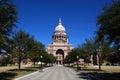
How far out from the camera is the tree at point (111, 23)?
26.7 metres

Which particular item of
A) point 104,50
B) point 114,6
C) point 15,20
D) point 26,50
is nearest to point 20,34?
point 26,50

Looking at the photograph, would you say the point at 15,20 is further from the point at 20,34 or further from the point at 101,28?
the point at 20,34

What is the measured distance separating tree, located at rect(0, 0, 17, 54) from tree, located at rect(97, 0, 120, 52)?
10.00 m

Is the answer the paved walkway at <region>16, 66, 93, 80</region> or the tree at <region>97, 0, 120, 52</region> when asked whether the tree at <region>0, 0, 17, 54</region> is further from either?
the tree at <region>97, 0, 120, 52</region>

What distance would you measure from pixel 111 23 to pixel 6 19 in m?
10.9

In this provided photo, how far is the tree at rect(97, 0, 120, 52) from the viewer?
26708 mm

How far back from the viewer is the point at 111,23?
27078 mm

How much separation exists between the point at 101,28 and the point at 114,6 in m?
3.64

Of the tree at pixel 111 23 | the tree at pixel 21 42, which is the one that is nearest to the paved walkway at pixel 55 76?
the tree at pixel 111 23

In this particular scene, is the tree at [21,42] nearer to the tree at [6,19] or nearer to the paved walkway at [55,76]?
the paved walkway at [55,76]

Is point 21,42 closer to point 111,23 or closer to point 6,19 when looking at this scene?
point 6,19

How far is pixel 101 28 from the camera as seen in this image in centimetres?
3112

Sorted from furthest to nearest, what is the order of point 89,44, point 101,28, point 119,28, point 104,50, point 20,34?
point 89,44 → point 104,50 → point 20,34 → point 101,28 → point 119,28

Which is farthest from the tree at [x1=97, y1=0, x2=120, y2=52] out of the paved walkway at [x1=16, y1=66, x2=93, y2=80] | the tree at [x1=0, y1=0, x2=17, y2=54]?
the tree at [x1=0, y1=0, x2=17, y2=54]
